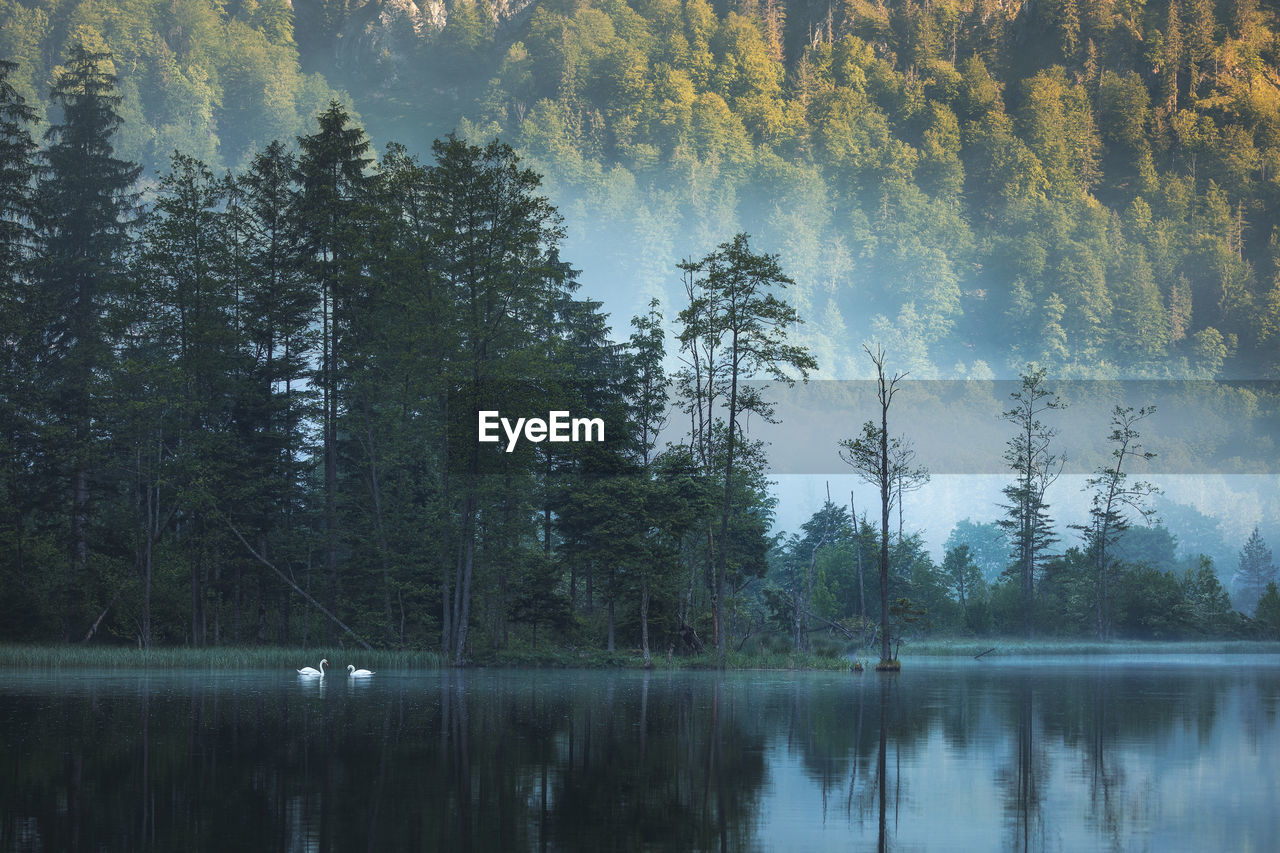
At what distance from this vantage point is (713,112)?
6703 inches

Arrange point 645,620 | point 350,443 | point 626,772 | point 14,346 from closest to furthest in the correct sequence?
point 626,772 < point 645,620 < point 14,346 < point 350,443

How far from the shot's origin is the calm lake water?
11.8 metres

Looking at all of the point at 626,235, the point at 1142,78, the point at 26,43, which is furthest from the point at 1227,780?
the point at 1142,78

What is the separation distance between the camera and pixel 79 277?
65.0 m

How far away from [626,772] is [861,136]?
16928 centimetres

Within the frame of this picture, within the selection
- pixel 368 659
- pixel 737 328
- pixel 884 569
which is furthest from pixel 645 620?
pixel 737 328

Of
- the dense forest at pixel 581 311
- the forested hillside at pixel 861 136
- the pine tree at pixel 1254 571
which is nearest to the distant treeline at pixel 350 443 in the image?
the dense forest at pixel 581 311

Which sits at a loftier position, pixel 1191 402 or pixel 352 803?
pixel 1191 402

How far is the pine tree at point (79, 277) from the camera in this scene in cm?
5197

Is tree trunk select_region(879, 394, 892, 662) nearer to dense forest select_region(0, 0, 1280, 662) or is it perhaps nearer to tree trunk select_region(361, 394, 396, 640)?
dense forest select_region(0, 0, 1280, 662)

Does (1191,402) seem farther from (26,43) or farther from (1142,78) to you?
(26,43)

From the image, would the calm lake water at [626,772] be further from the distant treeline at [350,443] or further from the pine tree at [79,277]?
the pine tree at [79,277]

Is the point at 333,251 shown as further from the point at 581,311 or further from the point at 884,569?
the point at 884,569

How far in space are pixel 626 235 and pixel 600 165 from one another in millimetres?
13401
